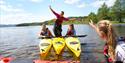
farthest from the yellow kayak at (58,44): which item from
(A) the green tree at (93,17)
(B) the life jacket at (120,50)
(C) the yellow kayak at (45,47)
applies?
(A) the green tree at (93,17)

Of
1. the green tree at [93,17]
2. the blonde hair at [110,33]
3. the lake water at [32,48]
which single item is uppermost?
the blonde hair at [110,33]

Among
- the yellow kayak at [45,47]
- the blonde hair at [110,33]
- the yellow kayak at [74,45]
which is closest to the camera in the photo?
the blonde hair at [110,33]

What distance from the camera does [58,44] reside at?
1559 centimetres

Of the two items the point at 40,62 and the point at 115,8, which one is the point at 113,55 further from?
the point at 115,8

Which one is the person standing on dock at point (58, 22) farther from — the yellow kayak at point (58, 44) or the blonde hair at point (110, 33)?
the blonde hair at point (110, 33)

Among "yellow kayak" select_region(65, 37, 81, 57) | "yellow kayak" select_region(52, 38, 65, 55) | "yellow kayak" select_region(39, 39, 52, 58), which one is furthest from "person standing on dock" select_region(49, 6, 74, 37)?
"yellow kayak" select_region(39, 39, 52, 58)

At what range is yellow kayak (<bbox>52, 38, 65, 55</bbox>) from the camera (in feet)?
49.5

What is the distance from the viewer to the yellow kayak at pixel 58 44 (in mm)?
15080

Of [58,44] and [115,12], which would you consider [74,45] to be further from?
[115,12]

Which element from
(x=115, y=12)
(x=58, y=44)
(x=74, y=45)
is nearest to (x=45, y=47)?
(x=58, y=44)

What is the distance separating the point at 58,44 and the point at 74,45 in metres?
0.99

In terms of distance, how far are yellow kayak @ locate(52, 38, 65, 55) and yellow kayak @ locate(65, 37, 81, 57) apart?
1.01ft

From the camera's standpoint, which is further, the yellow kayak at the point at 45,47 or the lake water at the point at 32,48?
the lake water at the point at 32,48

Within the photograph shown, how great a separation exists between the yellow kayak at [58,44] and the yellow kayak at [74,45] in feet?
1.01
